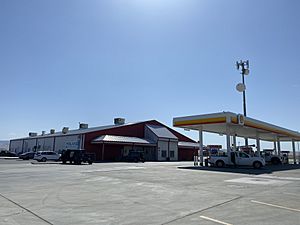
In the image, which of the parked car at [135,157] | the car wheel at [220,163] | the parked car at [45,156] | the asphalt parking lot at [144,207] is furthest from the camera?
the parked car at [135,157]

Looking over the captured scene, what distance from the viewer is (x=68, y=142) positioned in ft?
163

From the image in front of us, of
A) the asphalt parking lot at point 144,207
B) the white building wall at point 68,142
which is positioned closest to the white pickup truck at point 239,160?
the asphalt parking lot at point 144,207

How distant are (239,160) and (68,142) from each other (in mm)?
31751

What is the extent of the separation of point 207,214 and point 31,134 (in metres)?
80.5

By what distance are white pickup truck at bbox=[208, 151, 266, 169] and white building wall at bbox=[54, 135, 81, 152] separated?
997 inches

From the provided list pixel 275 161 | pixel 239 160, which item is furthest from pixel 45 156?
pixel 275 161

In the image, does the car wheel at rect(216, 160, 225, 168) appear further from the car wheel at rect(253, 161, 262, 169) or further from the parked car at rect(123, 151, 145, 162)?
the parked car at rect(123, 151, 145, 162)

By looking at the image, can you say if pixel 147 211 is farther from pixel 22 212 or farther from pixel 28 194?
pixel 28 194

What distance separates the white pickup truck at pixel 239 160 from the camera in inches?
1057

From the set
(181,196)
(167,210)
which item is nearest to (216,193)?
(181,196)

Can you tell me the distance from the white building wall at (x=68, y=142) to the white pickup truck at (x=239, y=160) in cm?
2532

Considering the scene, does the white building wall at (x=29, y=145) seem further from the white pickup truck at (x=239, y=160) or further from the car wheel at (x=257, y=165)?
the car wheel at (x=257, y=165)

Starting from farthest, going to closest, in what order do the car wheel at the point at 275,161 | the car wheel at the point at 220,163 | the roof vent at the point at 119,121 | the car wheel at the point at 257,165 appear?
the roof vent at the point at 119,121 → the car wheel at the point at 275,161 → the car wheel at the point at 220,163 → the car wheel at the point at 257,165

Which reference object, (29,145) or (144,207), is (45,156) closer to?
(29,145)
